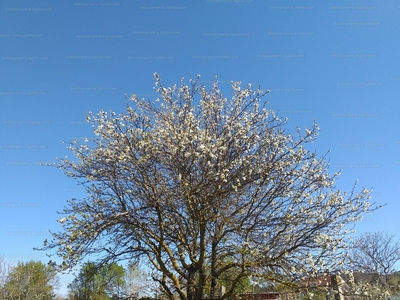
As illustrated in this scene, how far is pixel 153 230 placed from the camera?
7102 millimetres

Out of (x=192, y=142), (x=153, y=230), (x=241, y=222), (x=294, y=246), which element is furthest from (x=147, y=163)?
(x=294, y=246)

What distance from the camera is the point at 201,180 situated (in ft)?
20.1

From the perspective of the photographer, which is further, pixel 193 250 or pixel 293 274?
pixel 193 250

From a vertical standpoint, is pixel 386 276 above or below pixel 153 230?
below

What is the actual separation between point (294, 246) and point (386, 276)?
25.1 m

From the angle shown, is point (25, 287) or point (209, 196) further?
point (25, 287)

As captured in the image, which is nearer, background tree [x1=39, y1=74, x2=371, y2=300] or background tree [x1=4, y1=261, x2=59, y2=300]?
background tree [x1=39, y1=74, x2=371, y2=300]

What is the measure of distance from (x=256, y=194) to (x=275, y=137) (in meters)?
1.46

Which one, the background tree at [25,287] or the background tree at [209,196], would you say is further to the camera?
the background tree at [25,287]

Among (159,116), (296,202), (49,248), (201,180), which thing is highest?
(159,116)

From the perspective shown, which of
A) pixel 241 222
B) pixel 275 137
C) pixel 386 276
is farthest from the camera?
pixel 386 276

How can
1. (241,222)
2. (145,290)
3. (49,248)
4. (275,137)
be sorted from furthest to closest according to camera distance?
(145,290), (275,137), (241,222), (49,248)

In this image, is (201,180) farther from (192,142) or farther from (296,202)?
(296,202)

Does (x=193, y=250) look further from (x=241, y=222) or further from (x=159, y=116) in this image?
(x=159, y=116)
